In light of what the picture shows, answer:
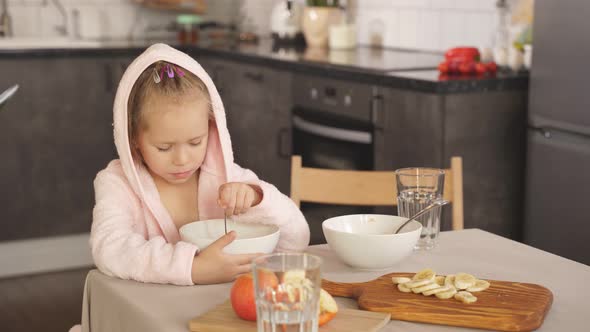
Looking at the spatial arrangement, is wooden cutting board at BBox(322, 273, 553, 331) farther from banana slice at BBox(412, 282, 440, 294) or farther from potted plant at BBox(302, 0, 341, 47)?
potted plant at BBox(302, 0, 341, 47)

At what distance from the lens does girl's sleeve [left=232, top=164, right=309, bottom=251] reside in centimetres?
162

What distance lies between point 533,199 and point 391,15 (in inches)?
62.6

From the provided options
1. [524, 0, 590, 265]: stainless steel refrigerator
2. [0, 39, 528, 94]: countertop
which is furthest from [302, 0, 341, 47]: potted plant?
[524, 0, 590, 265]: stainless steel refrigerator

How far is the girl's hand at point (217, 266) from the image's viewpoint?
1.33 m

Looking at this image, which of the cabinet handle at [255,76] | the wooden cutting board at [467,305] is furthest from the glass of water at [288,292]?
the cabinet handle at [255,76]

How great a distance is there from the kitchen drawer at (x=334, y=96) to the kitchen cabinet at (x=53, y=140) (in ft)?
3.34

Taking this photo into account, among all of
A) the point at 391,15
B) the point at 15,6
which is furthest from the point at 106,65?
the point at 391,15

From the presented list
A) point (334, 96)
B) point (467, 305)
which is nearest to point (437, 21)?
point (334, 96)

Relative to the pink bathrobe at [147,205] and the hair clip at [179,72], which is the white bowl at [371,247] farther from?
the hair clip at [179,72]

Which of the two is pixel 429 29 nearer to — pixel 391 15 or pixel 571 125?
pixel 391 15

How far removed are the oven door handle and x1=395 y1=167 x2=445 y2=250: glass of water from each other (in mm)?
1550

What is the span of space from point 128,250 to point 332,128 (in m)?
1.98

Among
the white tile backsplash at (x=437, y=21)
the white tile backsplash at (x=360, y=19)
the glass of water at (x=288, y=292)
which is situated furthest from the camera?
the white tile backsplash at (x=360, y=19)

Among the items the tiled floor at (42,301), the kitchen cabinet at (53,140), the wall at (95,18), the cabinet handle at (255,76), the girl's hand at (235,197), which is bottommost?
the tiled floor at (42,301)
